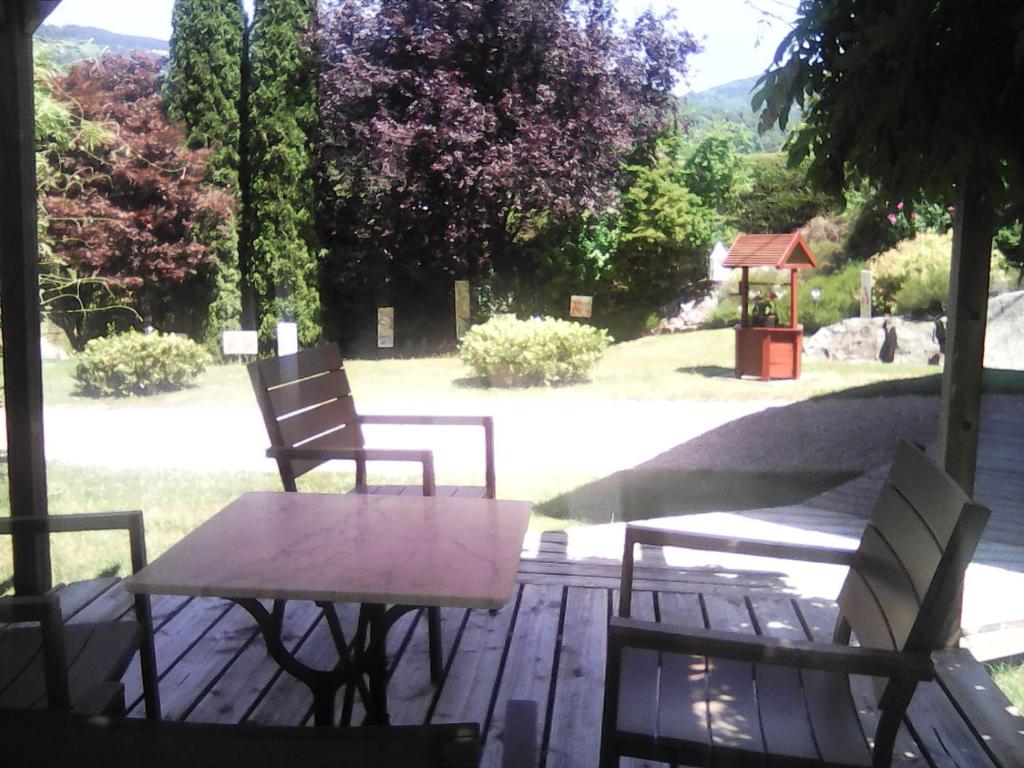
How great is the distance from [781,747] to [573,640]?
1.38m

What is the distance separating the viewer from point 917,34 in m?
2.22

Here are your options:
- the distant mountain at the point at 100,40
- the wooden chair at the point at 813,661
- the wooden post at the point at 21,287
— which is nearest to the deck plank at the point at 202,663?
the wooden post at the point at 21,287

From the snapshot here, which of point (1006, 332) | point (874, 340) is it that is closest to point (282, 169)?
point (874, 340)

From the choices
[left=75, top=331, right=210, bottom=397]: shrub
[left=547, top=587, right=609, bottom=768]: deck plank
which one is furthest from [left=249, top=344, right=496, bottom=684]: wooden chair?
[left=75, top=331, right=210, bottom=397]: shrub

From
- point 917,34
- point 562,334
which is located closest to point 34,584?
point 562,334

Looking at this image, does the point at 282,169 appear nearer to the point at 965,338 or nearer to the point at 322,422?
the point at 322,422

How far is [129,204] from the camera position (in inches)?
157

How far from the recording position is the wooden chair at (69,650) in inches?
71.6

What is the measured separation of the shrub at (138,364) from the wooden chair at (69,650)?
1794 millimetres

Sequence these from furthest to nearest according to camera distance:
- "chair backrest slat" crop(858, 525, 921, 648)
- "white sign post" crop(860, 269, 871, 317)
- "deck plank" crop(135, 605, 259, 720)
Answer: "white sign post" crop(860, 269, 871, 317) → "deck plank" crop(135, 605, 259, 720) → "chair backrest slat" crop(858, 525, 921, 648)

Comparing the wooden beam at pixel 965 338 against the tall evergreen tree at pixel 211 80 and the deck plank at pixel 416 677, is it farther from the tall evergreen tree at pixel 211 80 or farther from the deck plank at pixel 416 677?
the tall evergreen tree at pixel 211 80

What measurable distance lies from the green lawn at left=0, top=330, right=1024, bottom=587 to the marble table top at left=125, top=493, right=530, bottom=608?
1.91m

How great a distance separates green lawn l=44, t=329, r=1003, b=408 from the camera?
3.97 m

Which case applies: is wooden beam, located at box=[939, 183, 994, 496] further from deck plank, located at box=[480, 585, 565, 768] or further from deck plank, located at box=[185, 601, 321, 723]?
deck plank, located at box=[185, 601, 321, 723]
